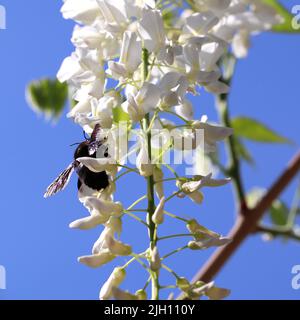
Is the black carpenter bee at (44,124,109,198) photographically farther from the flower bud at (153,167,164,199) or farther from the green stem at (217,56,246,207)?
the green stem at (217,56,246,207)

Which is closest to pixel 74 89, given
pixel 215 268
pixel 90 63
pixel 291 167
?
pixel 90 63

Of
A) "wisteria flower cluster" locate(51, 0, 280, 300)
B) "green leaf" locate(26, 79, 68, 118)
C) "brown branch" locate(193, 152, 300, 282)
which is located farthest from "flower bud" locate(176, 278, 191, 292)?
"green leaf" locate(26, 79, 68, 118)

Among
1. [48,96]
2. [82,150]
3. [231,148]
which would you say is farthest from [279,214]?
[82,150]

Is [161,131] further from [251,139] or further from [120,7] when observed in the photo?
[251,139]

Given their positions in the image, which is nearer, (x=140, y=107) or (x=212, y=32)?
(x=140, y=107)

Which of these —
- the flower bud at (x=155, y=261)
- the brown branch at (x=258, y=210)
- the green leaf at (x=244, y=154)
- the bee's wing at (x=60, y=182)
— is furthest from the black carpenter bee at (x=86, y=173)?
the green leaf at (x=244, y=154)

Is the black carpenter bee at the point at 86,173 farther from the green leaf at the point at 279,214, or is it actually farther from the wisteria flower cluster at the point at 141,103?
the green leaf at the point at 279,214
